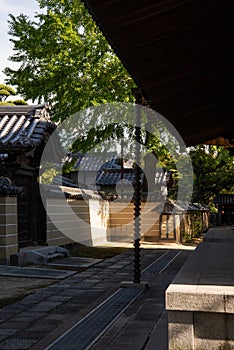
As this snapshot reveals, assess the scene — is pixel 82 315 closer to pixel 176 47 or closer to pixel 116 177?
pixel 176 47

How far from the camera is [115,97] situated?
22359 millimetres

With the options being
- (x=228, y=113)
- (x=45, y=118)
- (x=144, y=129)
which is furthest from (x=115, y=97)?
(x=228, y=113)

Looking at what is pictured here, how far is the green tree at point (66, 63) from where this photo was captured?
2191 centimetres

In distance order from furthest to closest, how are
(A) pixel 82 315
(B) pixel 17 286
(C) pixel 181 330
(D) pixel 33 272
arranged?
(D) pixel 33 272 < (B) pixel 17 286 < (A) pixel 82 315 < (C) pixel 181 330

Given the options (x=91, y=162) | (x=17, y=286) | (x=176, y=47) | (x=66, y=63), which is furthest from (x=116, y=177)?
(x=176, y=47)

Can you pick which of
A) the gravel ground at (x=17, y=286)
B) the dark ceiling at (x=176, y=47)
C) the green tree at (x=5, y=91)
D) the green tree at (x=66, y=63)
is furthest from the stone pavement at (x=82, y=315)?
the green tree at (x=5, y=91)

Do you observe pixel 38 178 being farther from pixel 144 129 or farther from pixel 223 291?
pixel 223 291

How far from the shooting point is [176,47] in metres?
5.72

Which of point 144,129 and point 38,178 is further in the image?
point 144,129

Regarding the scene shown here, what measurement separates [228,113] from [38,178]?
32.7 ft

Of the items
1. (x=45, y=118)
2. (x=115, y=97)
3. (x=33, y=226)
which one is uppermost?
(x=115, y=97)

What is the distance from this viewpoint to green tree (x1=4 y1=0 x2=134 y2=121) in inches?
862

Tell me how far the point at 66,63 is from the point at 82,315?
16.3 meters

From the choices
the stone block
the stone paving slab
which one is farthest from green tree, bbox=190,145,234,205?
the stone block
